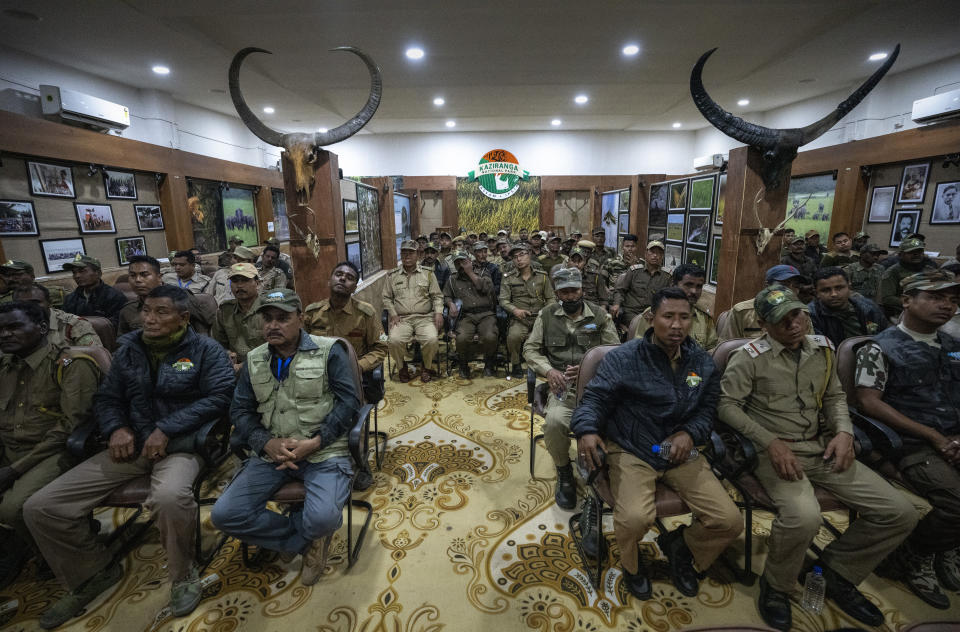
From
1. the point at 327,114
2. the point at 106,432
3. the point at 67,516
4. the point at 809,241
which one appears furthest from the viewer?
the point at 327,114

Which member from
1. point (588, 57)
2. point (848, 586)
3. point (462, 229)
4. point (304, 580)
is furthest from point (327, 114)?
point (848, 586)

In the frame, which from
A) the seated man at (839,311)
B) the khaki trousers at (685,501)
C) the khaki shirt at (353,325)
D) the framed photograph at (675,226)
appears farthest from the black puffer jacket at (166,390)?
the framed photograph at (675,226)

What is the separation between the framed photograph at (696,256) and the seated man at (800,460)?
353 centimetres

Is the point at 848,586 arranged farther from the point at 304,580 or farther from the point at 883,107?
the point at 883,107

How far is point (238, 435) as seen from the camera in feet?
7.54

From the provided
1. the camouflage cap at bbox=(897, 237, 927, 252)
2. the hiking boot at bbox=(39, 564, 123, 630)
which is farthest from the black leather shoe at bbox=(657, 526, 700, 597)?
the camouflage cap at bbox=(897, 237, 927, 252)

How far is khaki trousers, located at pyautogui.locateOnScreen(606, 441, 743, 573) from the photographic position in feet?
6.54

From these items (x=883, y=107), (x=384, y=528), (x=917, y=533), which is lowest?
(x=384, y=528)

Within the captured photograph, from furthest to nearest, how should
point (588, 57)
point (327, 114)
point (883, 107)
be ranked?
1. point (327, 114)
2. point (883, 107)
3. point (588, 57)

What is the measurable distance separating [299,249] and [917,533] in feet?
18.2

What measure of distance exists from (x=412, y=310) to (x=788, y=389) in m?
4.11

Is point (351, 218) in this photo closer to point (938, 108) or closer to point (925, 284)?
point (925, 284)

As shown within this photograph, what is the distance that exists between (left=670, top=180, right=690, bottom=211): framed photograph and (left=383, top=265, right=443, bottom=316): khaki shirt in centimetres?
401

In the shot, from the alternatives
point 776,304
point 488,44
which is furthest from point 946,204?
point 488,44
